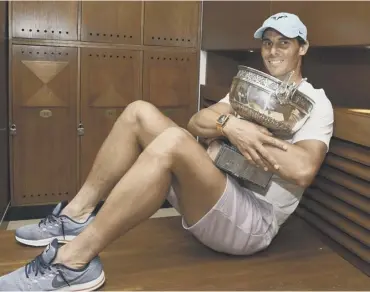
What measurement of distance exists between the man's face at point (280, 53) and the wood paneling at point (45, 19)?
70.4 inches

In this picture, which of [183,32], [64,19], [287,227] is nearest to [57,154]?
[64,19]

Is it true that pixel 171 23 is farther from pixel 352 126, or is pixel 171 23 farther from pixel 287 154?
pixel 287 154

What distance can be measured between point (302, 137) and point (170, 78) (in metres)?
1.94

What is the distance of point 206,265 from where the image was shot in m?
1.91

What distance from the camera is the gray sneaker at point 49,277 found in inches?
62.4

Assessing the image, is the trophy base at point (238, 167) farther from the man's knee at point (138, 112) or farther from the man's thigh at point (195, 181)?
the man's knee at point (138, 112)

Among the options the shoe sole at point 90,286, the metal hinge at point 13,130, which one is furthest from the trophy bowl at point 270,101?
the metal hinge at point 13,130

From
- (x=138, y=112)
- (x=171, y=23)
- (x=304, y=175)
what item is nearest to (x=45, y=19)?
(x=171, y=23)

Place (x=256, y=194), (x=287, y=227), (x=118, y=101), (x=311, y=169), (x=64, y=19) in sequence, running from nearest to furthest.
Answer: (x=311, y=169) < (x=256, y=194) < (x=287, y=227) < (x=64, y=19) < (x=118, y=101)

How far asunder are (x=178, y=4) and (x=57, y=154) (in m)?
1.46

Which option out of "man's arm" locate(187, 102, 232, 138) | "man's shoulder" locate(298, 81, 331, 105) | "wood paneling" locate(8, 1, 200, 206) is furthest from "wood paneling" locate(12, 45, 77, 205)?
"man's shoulder" locate(298, 81, 331, 105)

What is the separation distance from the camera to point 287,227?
2.38 m

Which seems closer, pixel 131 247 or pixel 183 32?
pixel 131 247

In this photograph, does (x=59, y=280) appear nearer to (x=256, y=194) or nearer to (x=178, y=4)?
(x=256, y=194)
